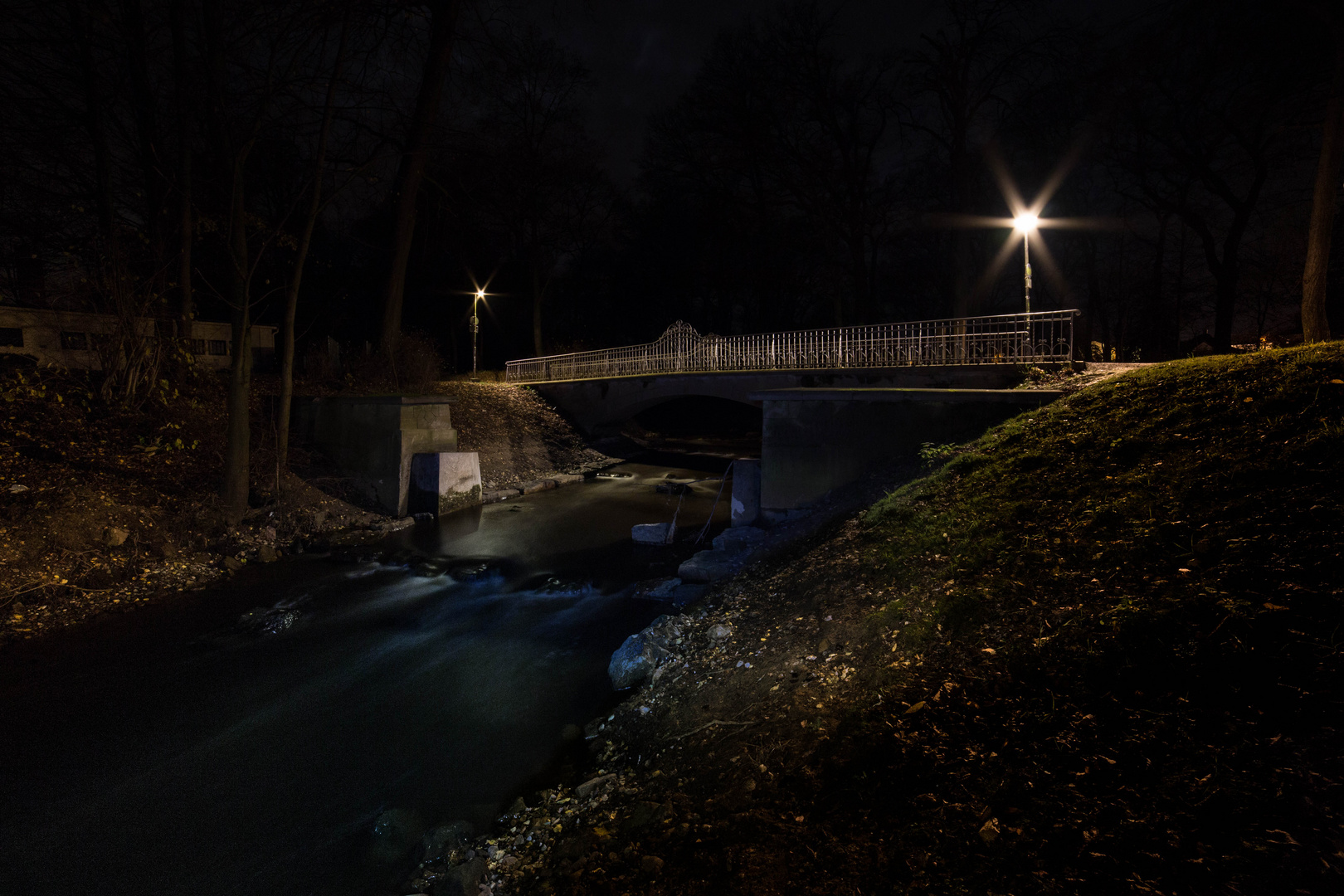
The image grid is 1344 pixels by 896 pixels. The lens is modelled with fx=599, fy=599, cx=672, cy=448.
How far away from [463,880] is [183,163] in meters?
15.0

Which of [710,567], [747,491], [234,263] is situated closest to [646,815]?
[710,567]

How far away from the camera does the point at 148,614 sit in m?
8.12

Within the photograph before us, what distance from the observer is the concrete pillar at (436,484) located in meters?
14.1

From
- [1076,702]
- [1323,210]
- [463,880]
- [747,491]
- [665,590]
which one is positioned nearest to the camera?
[1076,702]

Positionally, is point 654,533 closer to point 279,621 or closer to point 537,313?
point 279,621

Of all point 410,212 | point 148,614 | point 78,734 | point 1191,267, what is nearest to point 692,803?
point 78,734

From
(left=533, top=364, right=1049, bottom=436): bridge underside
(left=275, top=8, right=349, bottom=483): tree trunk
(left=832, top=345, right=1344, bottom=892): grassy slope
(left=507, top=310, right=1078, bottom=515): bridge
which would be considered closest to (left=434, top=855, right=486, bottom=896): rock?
(left=832, top=345, right=1344, bottom=892): grassy slope

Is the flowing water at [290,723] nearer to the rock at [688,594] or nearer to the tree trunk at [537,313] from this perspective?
the rock at [688,594]

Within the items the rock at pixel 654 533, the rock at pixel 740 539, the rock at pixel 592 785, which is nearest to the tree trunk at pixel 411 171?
the rock at pixel 654 533

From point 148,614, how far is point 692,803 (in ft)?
28.0

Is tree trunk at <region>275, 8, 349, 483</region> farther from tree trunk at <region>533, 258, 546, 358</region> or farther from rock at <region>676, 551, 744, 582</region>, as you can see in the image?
tree trunk at <region>533, 258, 546, 358</region>

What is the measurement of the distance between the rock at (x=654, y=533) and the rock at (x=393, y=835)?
802cm

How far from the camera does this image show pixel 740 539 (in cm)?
985

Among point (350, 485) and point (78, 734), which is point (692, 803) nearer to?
point (78, 734)
